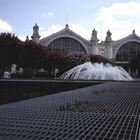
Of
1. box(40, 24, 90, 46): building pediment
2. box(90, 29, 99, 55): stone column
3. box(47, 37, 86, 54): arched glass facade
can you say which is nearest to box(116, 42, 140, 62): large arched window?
box(90, 29, 99, 55): stone column

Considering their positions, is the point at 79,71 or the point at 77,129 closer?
the point at 77,129

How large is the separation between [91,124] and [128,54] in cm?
8499

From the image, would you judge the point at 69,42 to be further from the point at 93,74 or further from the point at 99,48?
the point at 93,74

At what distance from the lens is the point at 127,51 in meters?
85.8

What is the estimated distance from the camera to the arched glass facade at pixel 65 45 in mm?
79188

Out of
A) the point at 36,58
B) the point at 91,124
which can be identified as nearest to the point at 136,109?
the point at 91,124

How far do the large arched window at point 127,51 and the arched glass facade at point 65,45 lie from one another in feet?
37.9

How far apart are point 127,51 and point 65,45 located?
1783 centimetres

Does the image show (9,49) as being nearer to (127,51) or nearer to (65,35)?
(65,35)

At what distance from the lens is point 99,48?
85.5 m

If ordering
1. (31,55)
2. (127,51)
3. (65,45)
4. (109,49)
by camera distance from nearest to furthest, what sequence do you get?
1. (31,55)
2. (65,45)
3. (109,49)
4. (127,51)

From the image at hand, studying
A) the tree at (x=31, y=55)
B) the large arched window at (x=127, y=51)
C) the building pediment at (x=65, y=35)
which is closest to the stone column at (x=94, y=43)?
the building pediment at (x=65, y=35)

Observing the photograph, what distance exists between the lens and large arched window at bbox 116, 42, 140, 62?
85.5 metres

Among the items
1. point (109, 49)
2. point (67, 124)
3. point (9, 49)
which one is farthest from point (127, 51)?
point (67, 124)
